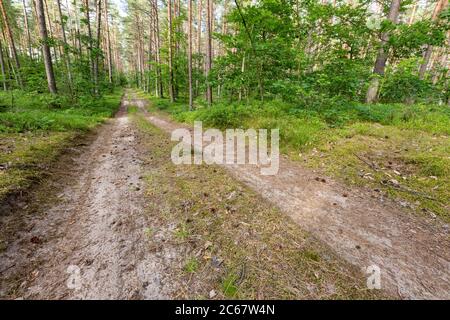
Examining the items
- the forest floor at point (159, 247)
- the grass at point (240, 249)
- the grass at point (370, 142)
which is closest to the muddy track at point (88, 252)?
the forest floor at point (159, 247)

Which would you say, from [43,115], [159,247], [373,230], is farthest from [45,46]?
[373,230]

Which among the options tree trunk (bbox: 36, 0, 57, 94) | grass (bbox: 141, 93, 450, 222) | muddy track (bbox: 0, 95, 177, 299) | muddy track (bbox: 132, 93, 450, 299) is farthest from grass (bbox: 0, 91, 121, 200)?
grass (bbox: 141, 93, 450, 222)

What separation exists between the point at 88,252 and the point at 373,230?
401cm

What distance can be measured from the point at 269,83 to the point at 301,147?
5.71 meters

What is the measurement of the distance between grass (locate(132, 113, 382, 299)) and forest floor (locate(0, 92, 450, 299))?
0.6 inches

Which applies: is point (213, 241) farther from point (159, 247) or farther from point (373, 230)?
point (373, 230)

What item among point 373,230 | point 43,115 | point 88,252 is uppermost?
point 43,115

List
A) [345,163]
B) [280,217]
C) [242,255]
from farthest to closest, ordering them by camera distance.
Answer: [345,163] < [280,217] < [242,255]

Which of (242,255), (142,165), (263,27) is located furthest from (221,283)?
(263,27)

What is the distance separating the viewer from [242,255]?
263cm

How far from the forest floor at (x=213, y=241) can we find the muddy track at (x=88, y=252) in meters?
0.01

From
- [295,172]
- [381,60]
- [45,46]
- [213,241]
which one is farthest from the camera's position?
[45,46]

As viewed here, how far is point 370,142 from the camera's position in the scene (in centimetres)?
627

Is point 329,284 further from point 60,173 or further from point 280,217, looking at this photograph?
point 60,173
